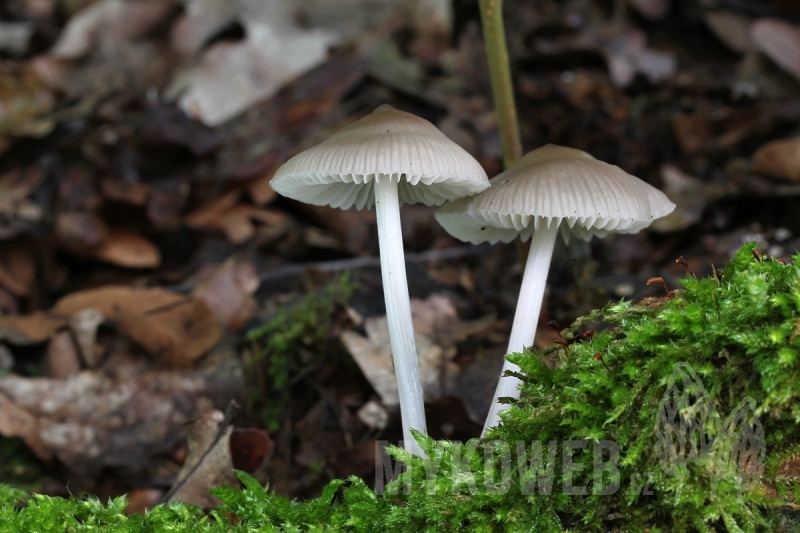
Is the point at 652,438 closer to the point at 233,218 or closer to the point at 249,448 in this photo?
the point at 249,448

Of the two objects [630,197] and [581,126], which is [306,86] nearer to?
[581,126]

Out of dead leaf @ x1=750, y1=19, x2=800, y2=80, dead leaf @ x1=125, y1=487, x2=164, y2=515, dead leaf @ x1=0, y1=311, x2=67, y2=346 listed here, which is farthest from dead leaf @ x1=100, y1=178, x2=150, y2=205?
dead leaf @ x1=750, y1=19, x2=800, y2=80

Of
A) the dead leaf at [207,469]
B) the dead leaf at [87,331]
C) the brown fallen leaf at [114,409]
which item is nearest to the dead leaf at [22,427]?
the brown fallen leaf at [114,409]

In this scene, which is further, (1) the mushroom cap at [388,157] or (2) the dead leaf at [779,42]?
(2) the dead leaf at [779,42]

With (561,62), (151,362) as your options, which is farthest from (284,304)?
(561,62)

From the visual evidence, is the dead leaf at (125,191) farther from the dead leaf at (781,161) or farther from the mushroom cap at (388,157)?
the dead leaf at (781,161)
